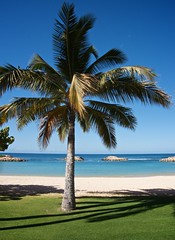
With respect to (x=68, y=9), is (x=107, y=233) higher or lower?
lower

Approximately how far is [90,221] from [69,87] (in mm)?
4520

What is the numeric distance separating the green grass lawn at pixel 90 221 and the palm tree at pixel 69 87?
3.25ft

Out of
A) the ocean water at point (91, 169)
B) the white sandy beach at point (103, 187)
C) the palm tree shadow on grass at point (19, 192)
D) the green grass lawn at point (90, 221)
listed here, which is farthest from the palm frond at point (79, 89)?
the ocean water at point (91, 169)

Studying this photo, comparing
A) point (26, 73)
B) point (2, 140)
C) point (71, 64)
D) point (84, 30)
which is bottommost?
point (2, 140)

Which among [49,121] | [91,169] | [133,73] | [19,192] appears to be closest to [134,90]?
[133,73]

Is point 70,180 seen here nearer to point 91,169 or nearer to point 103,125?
point 103,125

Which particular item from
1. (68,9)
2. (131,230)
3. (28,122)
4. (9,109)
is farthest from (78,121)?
(131,230)

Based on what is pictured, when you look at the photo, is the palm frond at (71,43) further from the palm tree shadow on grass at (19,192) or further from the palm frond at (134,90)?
the palm tree shadow on grass at (19,192)

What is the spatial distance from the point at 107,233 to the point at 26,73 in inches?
203

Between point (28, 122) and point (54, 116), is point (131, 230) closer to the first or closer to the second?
point (54, 116)

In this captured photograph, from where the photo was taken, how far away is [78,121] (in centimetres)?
1198

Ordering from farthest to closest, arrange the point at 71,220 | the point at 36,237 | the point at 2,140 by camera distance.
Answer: the point at 2,140 < the point at 71,220 < the point at 36,237

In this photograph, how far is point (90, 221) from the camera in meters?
7.55

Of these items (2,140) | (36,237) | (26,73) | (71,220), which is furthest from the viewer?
(2,140)
